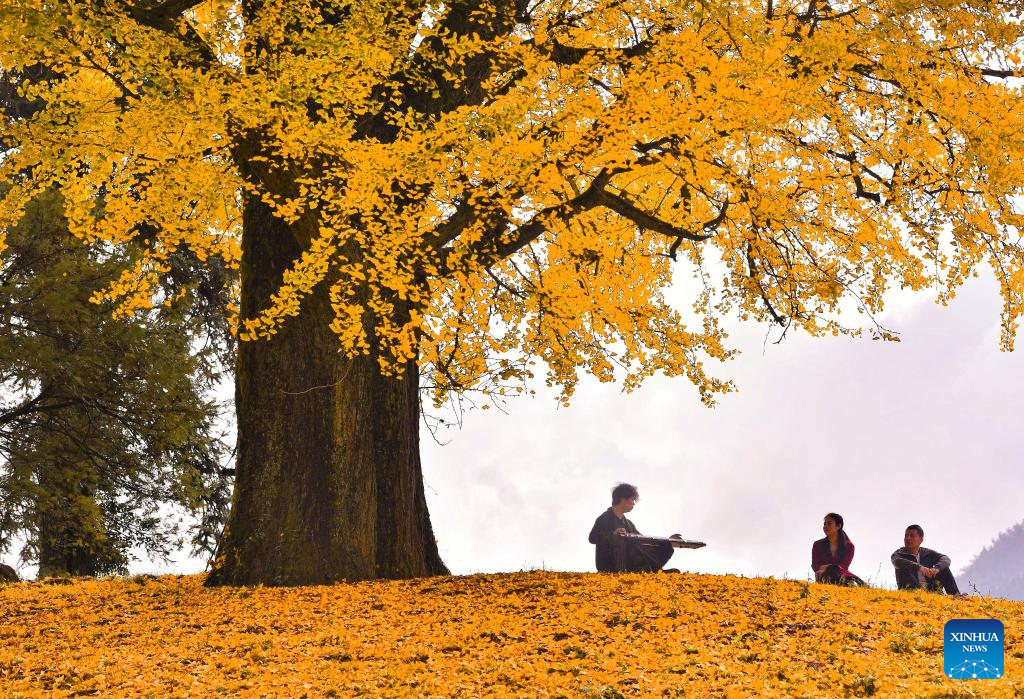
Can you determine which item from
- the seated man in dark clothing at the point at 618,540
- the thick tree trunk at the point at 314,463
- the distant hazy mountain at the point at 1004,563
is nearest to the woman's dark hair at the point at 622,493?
the seated man in dark clothing at the point at 618,540

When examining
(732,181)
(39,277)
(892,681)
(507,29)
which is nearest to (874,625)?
(892,681)

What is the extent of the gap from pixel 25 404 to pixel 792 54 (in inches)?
428

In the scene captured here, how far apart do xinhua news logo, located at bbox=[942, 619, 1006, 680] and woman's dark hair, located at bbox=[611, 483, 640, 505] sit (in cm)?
348

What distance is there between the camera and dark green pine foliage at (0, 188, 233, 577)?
12500 mm

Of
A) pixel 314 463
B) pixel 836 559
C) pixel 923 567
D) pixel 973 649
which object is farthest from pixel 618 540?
pixel 973 649

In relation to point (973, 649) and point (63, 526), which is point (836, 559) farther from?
point (63, 526)

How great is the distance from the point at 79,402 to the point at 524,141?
822 cm

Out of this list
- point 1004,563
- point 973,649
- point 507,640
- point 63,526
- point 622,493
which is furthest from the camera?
point 1004,563

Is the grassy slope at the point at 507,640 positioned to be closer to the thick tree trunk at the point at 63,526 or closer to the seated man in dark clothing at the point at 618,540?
the seated man in dark clothing at the point at 618,540

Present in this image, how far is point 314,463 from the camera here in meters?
8.99

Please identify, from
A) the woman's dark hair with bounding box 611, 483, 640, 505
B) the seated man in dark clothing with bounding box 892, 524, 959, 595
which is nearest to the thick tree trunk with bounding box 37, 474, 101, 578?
the woman's dark hair with bounding box 611, 483, 640, 505

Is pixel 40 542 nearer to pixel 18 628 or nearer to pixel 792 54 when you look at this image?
pixel 18 628

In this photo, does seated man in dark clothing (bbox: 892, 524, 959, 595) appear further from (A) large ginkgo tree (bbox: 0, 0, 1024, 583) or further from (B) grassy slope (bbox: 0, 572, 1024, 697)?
(A) large ginkgo tree (bbox: 0, 0, 1024, 583)

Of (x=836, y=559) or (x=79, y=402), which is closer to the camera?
(x=836, y=559)
